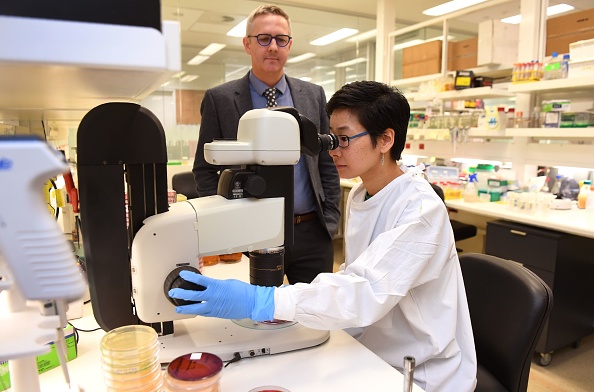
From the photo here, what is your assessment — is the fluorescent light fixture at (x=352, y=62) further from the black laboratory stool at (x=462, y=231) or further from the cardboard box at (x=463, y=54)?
the black laboratory stool at (x=462, y=231)

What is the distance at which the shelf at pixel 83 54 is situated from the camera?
1.25 ft

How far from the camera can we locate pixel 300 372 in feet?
2.95

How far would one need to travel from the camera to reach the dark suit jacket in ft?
5.85

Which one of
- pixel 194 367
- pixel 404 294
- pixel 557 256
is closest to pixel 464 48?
pixel 557 256

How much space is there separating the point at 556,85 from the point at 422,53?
1.58 m

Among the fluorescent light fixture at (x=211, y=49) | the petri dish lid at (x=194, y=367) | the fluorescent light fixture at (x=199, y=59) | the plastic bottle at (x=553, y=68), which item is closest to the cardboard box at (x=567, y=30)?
the plastic bottle at (x=553, y=68)

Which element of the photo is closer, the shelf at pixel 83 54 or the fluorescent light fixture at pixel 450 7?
the shelf at pixel 83 54

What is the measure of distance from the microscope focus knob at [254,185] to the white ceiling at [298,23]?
12.8ft

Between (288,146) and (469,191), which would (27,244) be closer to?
(288,146)

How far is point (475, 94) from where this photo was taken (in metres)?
3.37

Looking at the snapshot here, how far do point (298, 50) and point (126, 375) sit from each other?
5.43 meters

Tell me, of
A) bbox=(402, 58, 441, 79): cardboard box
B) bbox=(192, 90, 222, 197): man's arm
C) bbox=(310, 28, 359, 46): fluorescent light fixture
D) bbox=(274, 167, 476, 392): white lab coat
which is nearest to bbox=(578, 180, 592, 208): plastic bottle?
bbox=(402, 58, 441, 79): cardboard box

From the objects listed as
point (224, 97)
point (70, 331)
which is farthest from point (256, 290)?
point (224, 97)

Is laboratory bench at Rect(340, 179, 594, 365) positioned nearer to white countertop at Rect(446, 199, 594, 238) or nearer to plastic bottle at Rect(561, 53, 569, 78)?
white countertop at Rect(446, 199, 594, 238)
